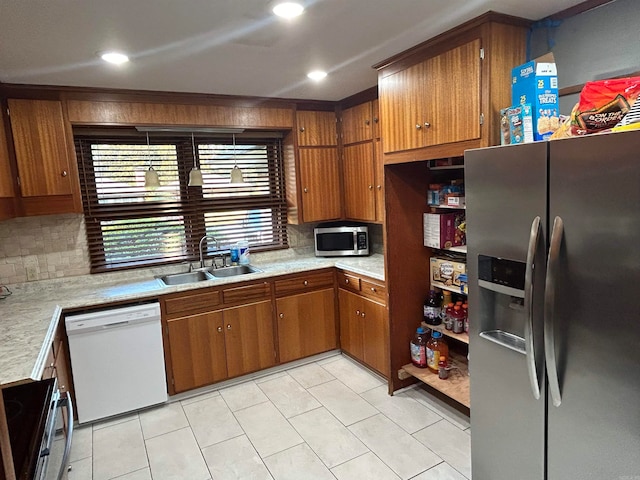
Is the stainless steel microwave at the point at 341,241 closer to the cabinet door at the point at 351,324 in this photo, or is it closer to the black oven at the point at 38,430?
the cabinet door at the point at 351,324

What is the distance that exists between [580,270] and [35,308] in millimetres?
2981

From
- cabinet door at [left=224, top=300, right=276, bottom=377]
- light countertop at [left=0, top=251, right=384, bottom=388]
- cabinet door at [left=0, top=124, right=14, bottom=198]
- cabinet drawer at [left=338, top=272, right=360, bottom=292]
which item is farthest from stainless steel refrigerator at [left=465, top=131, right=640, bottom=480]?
cabinet door at [left=0, top=124, right=14, bottom=198]

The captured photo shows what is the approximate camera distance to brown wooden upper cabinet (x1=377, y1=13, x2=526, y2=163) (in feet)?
6.46

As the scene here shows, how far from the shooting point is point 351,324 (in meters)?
3.48

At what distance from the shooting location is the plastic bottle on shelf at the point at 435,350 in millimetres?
2828

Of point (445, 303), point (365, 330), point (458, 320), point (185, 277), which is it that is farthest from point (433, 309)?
point (185, 277)

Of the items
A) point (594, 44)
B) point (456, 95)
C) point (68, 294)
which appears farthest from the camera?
point (68, 294)

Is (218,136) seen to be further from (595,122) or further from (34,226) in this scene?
(595,122)

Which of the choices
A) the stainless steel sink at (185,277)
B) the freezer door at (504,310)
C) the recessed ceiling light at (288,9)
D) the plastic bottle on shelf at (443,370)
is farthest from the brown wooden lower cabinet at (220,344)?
the recessed ceiling light at (288,9)

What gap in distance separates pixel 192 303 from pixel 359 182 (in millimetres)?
1758

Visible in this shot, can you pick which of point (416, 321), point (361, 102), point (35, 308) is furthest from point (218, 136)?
point (416, 321)

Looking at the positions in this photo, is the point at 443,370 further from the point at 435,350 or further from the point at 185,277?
the point at 185,277

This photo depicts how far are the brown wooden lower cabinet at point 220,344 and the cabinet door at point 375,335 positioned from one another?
780mm

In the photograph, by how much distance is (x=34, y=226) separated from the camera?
304cm
